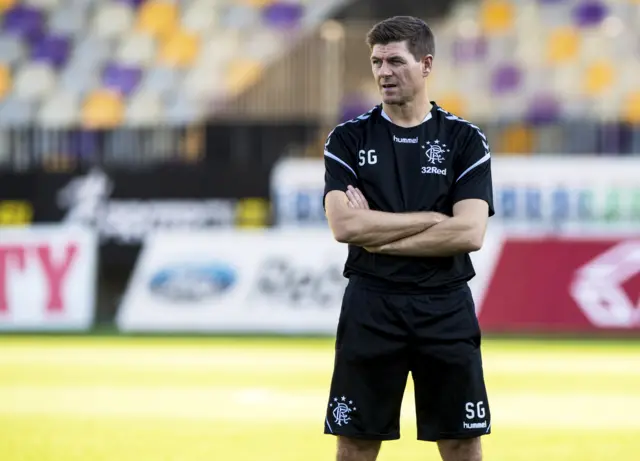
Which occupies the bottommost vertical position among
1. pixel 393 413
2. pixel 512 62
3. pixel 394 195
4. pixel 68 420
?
pixel 68 420

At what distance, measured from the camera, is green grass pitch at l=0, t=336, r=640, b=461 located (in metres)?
7.20

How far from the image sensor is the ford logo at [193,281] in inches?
575

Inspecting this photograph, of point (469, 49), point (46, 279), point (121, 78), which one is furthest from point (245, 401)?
point (469, 49)

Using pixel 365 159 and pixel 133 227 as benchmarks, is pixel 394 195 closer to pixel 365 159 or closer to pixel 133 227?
pixel 365 159

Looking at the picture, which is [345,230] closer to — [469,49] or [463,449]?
[463,449]

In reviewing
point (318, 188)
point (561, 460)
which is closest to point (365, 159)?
point (561, 460)

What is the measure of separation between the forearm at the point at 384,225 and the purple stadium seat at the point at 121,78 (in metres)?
14.9

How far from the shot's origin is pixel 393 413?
469 cm

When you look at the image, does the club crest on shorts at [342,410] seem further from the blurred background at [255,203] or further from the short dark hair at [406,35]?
the blurred background at [255,203]

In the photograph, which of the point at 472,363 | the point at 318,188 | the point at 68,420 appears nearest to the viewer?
the point at 472,363

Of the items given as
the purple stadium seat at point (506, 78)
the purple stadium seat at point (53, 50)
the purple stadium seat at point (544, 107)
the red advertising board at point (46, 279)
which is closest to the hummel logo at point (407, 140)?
the red advertising board at point (46, 279)

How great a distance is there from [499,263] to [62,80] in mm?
8537

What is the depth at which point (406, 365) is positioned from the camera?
15.5ft

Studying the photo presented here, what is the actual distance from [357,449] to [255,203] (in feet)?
38.5
